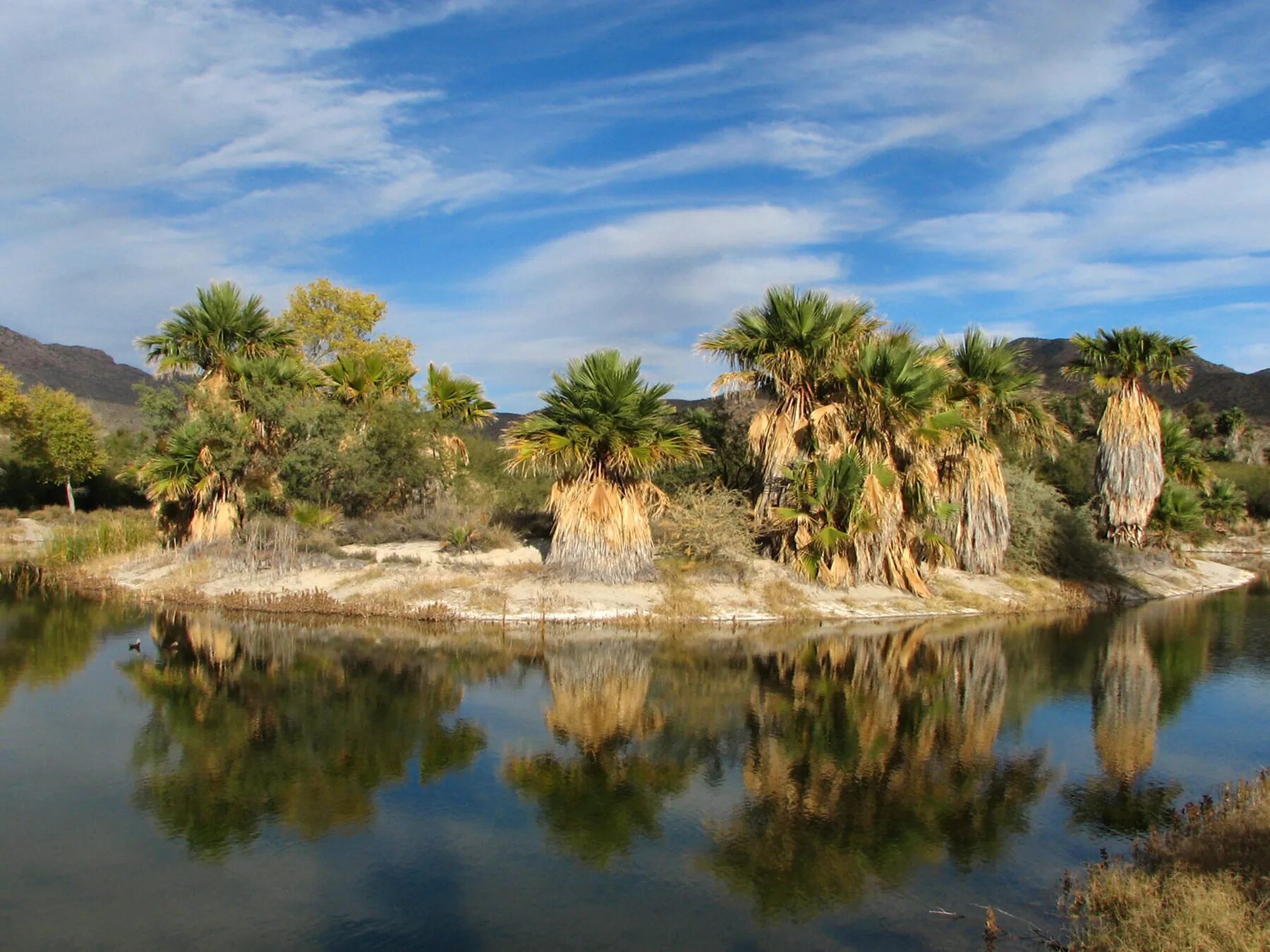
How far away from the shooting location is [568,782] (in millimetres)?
12586

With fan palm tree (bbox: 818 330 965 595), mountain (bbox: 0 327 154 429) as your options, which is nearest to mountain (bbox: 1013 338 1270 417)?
fan palm tree (bbox: 818 330 965 595)

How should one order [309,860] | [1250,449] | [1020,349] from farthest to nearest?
[1250,449], [1020,349], [309,860]

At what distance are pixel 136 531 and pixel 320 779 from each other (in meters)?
23.2

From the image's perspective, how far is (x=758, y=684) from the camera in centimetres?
1819

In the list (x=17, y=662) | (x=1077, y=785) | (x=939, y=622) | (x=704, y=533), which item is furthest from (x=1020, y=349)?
(x=17, y=662)

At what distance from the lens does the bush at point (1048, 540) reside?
31.9 m

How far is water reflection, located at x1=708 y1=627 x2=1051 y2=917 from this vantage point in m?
9.98

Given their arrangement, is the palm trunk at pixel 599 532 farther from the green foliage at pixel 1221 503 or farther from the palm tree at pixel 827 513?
the green foliage at pixel 1221 503

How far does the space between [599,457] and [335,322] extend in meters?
23.2

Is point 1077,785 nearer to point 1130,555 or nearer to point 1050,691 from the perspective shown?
point 1050,691

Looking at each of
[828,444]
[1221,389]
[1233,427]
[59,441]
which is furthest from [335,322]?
[1221,389]

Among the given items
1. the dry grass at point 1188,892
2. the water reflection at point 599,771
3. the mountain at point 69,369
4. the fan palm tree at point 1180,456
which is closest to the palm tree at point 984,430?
the fan palm tree at point 1180,456

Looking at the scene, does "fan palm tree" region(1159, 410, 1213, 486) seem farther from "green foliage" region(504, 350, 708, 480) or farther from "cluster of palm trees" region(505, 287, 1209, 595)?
"green foliage" region(504, 350, 708, 480)

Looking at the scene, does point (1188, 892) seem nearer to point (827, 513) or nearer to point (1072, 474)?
point (827, 513)
